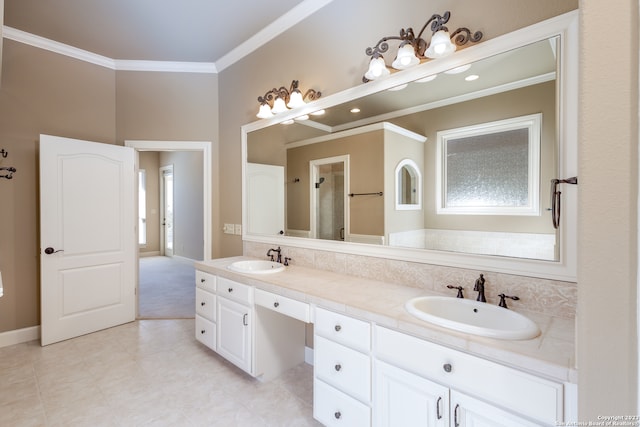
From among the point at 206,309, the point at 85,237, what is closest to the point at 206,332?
the point at 206,309

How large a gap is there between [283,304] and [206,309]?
100 cm

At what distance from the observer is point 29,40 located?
2.77 metres

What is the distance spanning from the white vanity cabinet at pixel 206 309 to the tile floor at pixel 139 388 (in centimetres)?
19

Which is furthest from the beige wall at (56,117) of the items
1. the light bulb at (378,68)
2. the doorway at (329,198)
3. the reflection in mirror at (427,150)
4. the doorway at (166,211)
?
the doorway at (166,211)

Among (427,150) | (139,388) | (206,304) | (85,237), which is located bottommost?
(139,388)

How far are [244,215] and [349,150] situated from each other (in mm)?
1392

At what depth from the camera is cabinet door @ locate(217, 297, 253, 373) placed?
2.11 m

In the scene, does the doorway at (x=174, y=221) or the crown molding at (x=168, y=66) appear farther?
the doorway at (x=174, y=221)

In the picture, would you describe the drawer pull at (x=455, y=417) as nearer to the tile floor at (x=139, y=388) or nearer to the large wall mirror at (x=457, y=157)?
the large wall mirror at (x=457, y=157)

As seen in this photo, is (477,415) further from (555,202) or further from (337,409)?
→ (555,202)

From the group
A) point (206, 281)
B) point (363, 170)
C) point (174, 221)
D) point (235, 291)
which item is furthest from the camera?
point (174, 221)

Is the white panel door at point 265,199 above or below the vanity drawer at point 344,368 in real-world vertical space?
above

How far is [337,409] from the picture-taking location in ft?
5.11

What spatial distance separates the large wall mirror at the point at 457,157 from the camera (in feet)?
4.42
